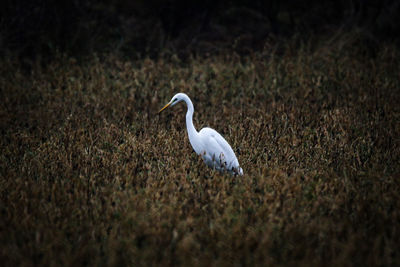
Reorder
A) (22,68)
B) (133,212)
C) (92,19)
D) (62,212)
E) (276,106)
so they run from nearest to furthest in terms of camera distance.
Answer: (133,212), (62,212), (276,106), (22,68), (92,19)

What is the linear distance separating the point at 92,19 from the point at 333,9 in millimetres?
6538

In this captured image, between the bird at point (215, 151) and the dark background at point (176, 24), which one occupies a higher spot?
the dark background at point (176, 24)

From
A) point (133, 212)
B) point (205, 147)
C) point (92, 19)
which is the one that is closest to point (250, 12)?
point (92, 19)

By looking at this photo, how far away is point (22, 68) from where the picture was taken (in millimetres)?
8742

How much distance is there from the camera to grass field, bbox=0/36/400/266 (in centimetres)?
288

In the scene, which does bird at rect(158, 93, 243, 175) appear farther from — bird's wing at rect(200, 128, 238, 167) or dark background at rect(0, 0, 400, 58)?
dark background at rect(0, 0, 400, 58)

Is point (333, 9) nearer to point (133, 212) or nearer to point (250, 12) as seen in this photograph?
point (250, 12)

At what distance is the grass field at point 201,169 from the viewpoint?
2879mm

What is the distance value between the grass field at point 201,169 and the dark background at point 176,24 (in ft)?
4.68

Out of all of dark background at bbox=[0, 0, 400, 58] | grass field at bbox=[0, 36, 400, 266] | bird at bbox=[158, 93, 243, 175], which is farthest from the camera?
dark background at bbox=[0, 0, 400, 58]

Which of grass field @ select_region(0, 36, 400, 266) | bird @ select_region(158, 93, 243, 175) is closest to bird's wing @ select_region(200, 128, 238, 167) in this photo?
bird @ select_region(158, 93, 243, 175)

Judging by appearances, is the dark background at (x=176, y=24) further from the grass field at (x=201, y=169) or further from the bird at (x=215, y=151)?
the bird at (x=215, y=151)

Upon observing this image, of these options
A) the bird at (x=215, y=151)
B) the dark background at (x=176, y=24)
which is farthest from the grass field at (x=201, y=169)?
the dark background at (x=176, y=24)

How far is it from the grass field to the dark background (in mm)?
1426
